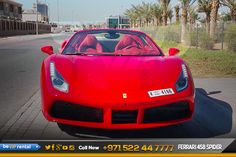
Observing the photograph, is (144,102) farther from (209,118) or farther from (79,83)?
(209,118)

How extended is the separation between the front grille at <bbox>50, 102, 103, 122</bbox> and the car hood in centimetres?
10

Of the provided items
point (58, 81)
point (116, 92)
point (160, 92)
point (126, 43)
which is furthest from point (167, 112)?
point (126, 43)

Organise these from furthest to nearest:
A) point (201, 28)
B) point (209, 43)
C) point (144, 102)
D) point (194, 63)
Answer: point (201, 28) → point (209, 43) → point (194, 63) → point (144, 102)

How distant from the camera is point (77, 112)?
10.3 feet

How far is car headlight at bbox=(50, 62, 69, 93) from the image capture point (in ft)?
10.7

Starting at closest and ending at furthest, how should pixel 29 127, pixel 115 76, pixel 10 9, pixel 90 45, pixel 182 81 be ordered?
pixel 115 76, pixel 182 81, pixel 29 127, pixel 90 45, pixel 10 9

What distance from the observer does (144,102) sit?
308cm

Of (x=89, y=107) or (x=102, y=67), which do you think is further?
(x=102, y=67)

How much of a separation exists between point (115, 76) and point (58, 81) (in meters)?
0.62

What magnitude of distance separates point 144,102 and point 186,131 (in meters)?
0.91

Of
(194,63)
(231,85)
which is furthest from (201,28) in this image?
(231,85)

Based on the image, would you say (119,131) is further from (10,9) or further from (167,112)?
(10,9)

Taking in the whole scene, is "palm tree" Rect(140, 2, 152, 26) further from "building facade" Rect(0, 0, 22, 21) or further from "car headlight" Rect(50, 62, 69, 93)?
"car headlight" Rect(50, 62, 69, 93)

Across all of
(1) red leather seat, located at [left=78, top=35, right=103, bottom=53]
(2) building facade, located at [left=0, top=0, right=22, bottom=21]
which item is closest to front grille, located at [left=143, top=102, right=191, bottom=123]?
(1) red leather seat, located at [left=78, top=35, right=103, bottom=53]
